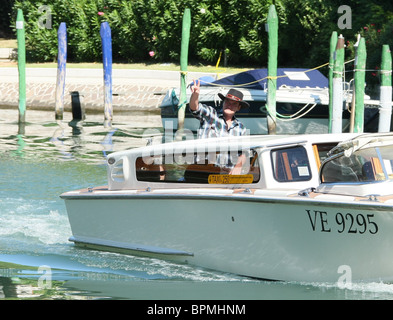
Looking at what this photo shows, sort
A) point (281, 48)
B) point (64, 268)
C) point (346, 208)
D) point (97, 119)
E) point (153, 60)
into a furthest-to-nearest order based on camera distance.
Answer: point (153, 60) < point (281, 48) < point (97, 119) < point (64, 268) < point (346, 208)

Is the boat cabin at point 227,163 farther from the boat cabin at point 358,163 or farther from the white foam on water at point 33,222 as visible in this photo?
the white foam on water at point 33,222

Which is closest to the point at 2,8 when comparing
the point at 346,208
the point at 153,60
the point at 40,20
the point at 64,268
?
the point at 40,20

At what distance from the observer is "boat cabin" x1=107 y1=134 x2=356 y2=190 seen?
27.1 feet

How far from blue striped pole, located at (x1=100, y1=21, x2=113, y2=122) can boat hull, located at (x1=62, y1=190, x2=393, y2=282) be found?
13117 mm

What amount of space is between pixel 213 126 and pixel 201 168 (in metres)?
0.77

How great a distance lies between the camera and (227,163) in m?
8.70

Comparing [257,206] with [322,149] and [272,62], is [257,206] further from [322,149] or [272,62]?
Answer: [272,62]

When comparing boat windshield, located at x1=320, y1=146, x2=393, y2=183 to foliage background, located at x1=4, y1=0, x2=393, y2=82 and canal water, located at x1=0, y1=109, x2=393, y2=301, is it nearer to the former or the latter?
canal water, located at x1=0, y1=109, x2=393, y2=301

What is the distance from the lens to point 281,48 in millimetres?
27578

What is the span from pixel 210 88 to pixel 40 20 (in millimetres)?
13156

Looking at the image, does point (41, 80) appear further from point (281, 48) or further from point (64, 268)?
point (64, 268)

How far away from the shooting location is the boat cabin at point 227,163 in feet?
27.1

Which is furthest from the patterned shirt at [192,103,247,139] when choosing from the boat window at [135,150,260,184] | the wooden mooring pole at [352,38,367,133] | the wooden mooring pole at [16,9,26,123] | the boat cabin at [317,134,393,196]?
the wooden mooring pole at [16,9,26,123]

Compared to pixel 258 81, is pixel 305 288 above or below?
below
